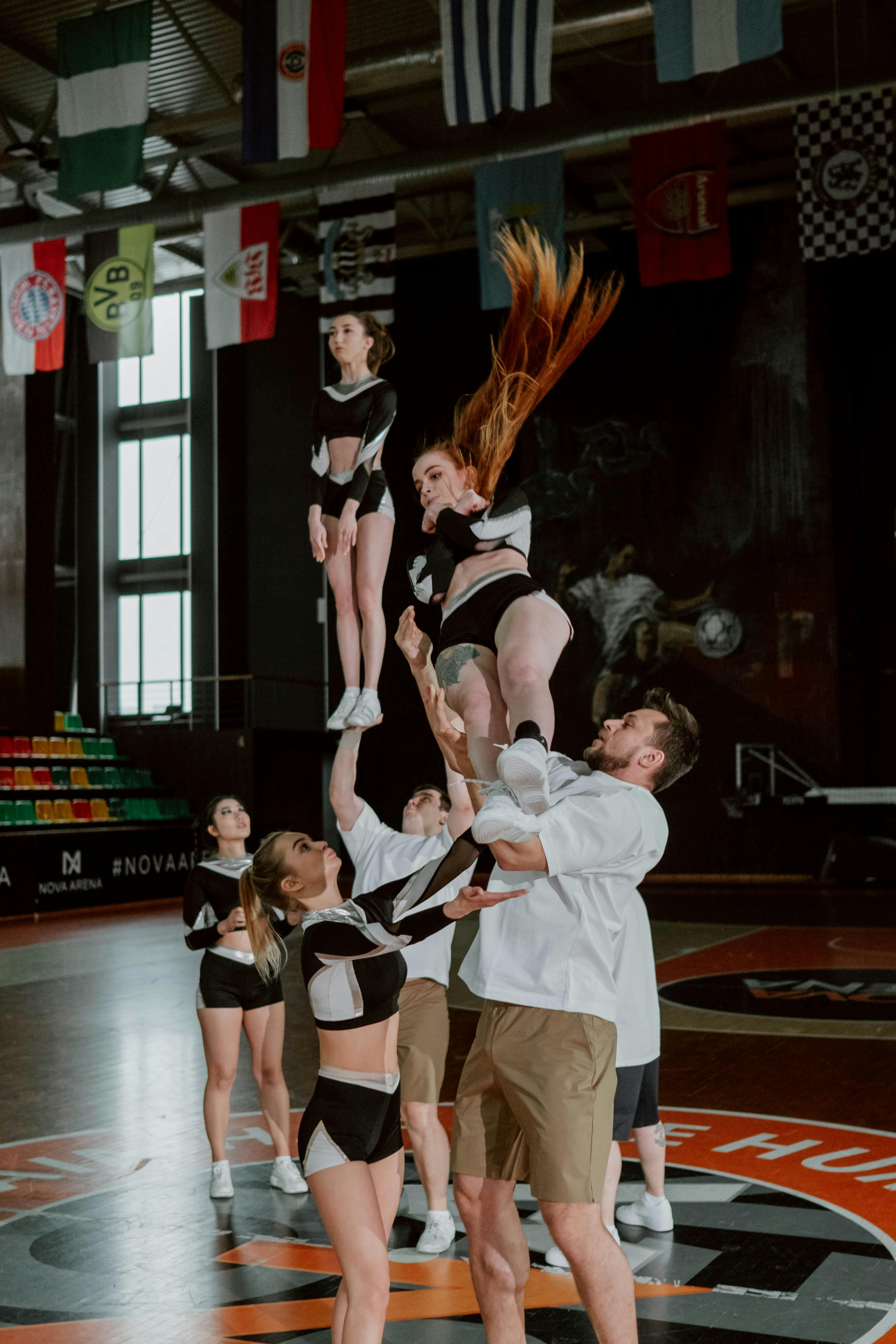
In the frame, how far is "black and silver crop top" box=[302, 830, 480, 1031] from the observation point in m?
2.46

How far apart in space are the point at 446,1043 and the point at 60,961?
271 inches

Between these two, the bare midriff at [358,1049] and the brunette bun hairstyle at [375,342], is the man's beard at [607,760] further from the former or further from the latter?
the brunette bun hairstyle at [375,342]

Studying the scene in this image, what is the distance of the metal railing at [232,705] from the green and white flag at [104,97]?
8.52 m

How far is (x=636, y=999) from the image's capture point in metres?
3.71

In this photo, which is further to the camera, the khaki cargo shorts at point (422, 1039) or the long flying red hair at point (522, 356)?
the khaki cargo shorts at point (422, 1039)

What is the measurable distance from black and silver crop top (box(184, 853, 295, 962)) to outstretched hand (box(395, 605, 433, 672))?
6.02 feet

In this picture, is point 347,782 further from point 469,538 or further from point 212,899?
point 212,899

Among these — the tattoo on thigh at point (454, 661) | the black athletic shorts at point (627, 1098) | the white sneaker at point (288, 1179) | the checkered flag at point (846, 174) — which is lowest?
the white sneaker at point (288, 1179)

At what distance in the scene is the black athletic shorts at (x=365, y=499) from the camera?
10.7 ft

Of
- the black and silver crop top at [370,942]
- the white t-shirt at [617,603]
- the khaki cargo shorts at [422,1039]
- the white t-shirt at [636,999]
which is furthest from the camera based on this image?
the white t-shirt at [617,603]

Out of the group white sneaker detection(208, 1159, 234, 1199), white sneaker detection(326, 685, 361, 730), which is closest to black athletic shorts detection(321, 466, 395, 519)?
white sneaker detection(326, 685, 361, 730)

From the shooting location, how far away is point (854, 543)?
54.1 feet

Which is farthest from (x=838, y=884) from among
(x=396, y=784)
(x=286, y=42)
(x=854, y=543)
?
(x=286, y=42)

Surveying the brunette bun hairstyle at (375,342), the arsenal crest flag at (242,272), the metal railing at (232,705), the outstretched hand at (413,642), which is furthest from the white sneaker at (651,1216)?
the metal railing at (232,705)
